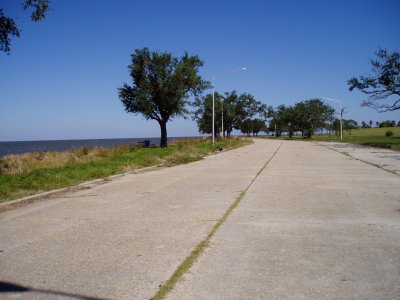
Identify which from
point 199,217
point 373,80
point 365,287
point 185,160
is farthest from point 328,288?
point 373,80

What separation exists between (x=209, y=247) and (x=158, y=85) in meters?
30.9

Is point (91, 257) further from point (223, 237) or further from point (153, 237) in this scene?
point (223, 237)

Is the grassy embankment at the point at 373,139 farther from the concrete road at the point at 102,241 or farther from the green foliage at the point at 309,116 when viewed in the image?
the concrete road at the point at 102,241

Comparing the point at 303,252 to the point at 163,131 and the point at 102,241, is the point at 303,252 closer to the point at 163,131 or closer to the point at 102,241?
the point at 102,241

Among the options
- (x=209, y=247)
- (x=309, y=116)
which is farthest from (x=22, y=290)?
(x=309, y=116)

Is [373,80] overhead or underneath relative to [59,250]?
overhead

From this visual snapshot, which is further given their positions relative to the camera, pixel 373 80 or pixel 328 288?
pixel 373 80

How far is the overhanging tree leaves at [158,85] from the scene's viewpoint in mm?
33856

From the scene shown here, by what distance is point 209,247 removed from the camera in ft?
15.4

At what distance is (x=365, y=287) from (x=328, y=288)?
370 mm

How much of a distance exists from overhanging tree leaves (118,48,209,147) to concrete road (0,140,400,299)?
25.8m

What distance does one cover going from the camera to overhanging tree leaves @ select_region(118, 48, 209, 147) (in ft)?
111

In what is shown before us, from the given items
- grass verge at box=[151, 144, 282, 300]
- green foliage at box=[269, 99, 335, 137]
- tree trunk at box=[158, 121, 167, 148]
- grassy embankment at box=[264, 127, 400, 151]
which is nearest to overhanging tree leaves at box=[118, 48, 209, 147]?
tree trunk at box=[158, 121, 167, 148]

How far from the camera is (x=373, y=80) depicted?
4297 cm
